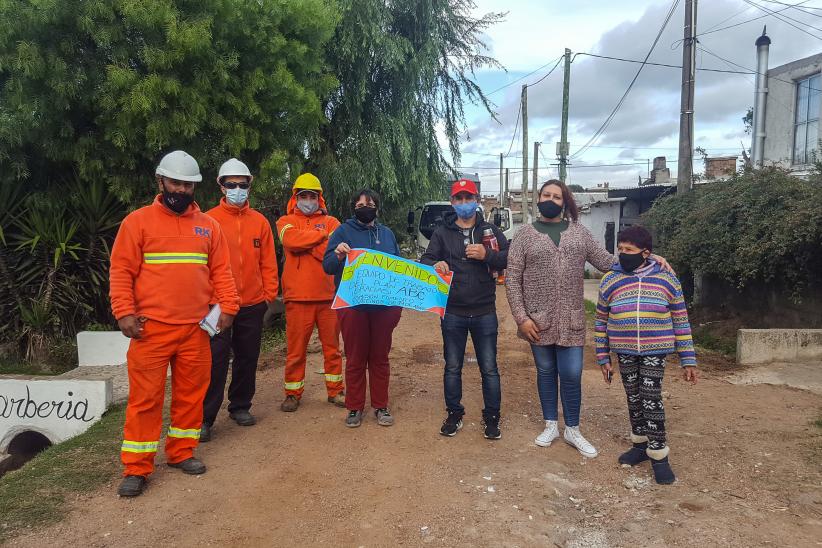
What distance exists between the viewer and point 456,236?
4438 mm

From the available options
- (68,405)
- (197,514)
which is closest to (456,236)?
(197,514)

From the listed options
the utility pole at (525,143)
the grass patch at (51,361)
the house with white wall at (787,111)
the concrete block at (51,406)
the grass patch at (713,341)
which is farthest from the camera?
the utility pole at (525,143)

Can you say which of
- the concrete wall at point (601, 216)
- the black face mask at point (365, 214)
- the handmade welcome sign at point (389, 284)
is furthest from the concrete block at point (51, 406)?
the concrete wall at point (601, 216)

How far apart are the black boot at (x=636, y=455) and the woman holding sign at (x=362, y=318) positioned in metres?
1.86

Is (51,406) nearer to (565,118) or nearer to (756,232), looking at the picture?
(756,232)

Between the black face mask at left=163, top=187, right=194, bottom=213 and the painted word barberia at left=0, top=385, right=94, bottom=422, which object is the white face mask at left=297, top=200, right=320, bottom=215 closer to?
the black face mask at left=163, top=187, right=194, bottom=213

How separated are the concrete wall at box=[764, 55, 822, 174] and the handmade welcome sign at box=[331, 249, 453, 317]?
11.6m

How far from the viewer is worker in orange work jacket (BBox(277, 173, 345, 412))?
4.95m

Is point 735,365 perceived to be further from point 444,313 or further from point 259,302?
point 259,302

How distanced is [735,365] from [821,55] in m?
8.98

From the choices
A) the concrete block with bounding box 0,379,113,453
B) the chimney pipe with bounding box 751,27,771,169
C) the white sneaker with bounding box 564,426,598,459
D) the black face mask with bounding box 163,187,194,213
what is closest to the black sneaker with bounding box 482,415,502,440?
the white sneaker with bounding box 564,426,598,459

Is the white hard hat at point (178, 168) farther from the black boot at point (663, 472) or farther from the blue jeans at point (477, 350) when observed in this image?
the black boot at point (663, 472)

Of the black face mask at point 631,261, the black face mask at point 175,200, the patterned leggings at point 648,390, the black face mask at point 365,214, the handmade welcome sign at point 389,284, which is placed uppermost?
the black face mask at point 175,200

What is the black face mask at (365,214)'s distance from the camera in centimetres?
459
